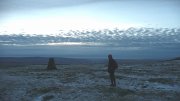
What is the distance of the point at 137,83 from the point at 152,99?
8337 mm

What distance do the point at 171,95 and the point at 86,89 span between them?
750 cm

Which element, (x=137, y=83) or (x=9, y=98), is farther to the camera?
(x=137, y=83)

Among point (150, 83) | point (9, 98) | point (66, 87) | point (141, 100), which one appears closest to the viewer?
point (141, 100)

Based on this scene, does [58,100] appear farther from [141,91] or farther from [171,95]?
[171,95]

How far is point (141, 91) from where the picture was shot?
27.8 metres

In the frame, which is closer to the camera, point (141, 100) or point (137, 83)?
point (141, 100)

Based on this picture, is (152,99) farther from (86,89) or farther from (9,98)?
(9,98)

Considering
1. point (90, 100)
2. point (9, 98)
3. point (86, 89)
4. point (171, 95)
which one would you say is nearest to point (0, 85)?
point (9, 98)

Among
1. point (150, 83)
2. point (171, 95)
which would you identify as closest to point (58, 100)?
point (171, 95)

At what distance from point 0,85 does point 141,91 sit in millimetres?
15464

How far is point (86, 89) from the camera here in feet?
95.7

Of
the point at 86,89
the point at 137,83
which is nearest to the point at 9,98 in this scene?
the point at 86,89

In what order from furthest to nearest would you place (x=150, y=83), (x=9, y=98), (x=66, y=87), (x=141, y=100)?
(x=150, y=83) → (x=66, y=87) → (x=9, y=98) → (x=141, y=100)

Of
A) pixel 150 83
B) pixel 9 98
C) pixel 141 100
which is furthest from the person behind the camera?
pixel 150 83
